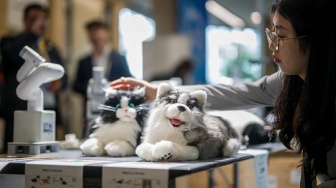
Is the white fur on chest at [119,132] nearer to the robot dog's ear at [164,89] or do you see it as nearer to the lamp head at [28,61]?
the robot dog's ear at [164,89]

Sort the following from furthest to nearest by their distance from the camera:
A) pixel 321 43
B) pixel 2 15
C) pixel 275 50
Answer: pixel 2 15 < pixel 275 50 < pixel 321 43

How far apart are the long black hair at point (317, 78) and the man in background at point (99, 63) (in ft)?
5.67

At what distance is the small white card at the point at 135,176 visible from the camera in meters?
0.92

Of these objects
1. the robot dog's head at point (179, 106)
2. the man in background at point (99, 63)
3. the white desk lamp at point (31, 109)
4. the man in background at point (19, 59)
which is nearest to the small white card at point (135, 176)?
the robot dog's head at point (179, 106)

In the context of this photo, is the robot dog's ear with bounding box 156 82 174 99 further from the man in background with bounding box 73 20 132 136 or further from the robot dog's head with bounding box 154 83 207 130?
the man in background with bounding box 73 20 132 136

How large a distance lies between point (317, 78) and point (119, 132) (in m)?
0.59

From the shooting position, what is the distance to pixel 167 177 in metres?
0.92

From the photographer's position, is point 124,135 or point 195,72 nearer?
point 124,135

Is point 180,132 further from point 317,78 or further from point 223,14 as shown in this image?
point 223,14

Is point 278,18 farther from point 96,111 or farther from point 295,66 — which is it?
point 96,111

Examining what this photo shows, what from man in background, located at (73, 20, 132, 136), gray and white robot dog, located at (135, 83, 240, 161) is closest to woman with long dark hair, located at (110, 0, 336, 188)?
gray and white robot dog, located at (135, 83, 240, 161)

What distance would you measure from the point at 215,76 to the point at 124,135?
16.0 ft

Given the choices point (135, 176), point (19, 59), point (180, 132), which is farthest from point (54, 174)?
point (19, 59)

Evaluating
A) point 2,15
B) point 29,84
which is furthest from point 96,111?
point 2,15
